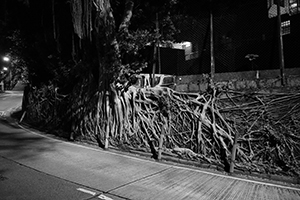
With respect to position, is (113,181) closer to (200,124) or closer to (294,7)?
(200,124)

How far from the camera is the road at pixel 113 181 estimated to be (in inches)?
129

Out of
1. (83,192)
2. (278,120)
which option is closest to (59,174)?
(83,192)

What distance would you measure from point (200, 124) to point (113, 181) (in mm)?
2589

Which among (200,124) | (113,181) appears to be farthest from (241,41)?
(113,181)

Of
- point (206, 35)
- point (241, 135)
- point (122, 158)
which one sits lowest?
point (122, 158)

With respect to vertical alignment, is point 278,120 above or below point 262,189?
above

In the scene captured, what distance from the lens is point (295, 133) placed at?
14.2 ft

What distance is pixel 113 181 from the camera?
151 inches

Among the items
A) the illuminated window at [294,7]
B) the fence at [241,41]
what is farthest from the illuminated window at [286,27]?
the illuminated window at [294,7]

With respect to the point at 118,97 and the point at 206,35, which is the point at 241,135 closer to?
the point at 206,35

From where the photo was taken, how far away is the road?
3.28m

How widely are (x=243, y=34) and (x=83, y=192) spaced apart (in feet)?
19.8

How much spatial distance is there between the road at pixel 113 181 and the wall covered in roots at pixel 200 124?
0.67 meters

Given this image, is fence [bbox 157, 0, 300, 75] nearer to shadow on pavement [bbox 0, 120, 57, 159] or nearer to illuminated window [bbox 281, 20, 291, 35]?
illuminated window [bbox 281, 20, 291, 35]
